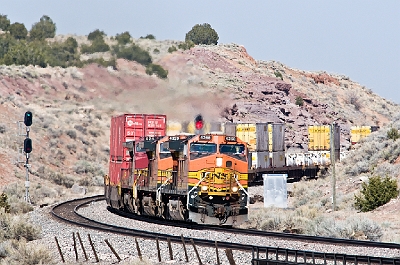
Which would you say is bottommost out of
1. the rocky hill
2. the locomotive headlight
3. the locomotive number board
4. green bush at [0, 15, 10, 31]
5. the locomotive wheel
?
the locomotive wheel

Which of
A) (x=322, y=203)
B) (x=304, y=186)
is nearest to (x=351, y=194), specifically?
(x=322, y=203)

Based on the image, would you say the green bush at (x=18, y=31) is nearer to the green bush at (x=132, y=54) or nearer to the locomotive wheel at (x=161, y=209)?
the green bush at (x=132, y=54)

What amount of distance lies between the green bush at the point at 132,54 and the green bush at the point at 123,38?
891 centimetres

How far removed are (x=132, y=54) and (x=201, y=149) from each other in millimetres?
67234

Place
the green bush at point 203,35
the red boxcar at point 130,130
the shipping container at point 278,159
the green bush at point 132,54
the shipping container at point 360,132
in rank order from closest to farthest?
the red boxcar at point 130,130 < the shipping container at point 278,159 < the shipping container at point 360,132 < the green bush at point 132,54 < the green bush at point 203,35

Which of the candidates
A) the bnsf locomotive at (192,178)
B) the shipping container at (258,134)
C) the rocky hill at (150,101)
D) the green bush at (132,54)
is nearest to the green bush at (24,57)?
the rocky hill at (150,101)

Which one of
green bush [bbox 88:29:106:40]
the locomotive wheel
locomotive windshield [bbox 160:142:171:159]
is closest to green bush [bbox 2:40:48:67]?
green bush [bbox 88:29:106:40]

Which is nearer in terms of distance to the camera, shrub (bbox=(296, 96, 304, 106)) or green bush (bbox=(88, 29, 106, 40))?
shrub (bbox=(296, 96, 304, 106))

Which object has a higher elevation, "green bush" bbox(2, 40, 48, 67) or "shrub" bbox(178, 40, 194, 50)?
"shrub" bbox(178, 40, 194, 50)

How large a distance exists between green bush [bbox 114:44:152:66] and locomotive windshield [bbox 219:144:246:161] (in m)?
54.3

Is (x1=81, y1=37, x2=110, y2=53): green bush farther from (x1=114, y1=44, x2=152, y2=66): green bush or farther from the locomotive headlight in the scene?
the locomotive headlight

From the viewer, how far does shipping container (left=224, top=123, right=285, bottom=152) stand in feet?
186

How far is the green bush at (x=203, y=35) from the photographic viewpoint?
442 ft

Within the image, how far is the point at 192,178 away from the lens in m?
24.9
